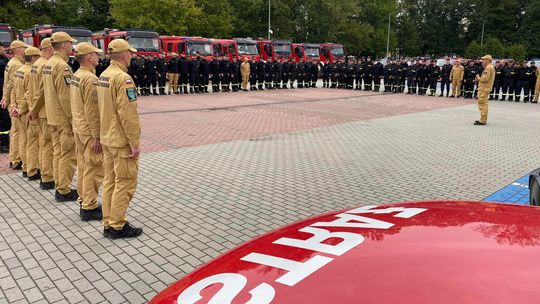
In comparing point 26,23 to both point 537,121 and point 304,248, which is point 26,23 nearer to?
point 537,121

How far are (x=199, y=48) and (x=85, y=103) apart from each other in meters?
21.4

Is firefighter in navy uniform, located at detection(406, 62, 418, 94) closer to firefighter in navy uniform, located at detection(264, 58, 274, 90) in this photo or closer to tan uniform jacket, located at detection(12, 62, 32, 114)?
firefighter in navy uniform, located at detection(264, 58, 274, 90)

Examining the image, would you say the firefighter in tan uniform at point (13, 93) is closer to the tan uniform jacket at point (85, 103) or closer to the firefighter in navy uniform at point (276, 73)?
the tan uniform jacket at point (85, 103)

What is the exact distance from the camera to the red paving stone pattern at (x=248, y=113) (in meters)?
10.5

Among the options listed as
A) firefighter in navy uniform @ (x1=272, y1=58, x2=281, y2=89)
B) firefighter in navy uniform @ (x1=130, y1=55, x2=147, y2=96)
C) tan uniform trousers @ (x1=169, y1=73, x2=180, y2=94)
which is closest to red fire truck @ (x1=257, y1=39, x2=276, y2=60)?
firefighter in navy uniform @ (x1=272, y1=58, x2=281, y2=89)

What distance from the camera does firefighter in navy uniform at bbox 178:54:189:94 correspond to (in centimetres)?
2025

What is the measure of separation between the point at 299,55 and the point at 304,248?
1209 inches

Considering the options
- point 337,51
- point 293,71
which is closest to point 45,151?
point 293,71

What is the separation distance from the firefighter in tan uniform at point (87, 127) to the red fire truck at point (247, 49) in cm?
2269

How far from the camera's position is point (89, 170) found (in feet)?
16.4

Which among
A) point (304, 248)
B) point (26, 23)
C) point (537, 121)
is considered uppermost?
point (26, 23)

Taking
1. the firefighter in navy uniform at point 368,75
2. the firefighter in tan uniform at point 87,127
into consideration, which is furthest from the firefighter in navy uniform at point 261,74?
the firefighter in tan uniform at point 87,127

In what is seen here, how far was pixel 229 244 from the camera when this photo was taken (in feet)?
14.7

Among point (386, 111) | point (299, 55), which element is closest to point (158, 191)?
point (386, 111)
